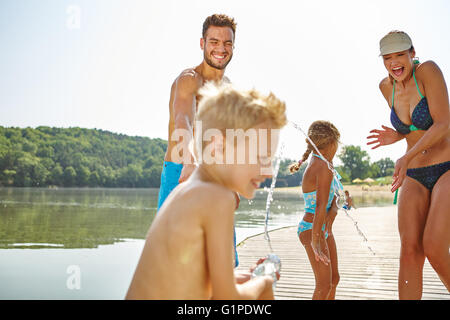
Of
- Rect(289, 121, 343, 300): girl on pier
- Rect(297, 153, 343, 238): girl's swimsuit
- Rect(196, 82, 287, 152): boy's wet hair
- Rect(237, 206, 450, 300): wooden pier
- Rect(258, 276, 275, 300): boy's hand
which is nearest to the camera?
Rect(196, 82, 287, 152): boy's wet hair

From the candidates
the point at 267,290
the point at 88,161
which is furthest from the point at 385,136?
the point at 88,161

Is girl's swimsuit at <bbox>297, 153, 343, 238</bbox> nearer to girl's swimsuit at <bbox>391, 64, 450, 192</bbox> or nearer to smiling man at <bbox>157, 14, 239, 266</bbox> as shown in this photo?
girl's swimsuit at <bbox>391, 64, 450, 192</bbox>

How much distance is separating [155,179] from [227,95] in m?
90.7

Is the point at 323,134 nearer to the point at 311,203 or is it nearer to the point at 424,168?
the point at 311,203

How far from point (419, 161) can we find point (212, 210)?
2.41 meters

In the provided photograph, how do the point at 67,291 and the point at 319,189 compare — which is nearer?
the point at 319,189

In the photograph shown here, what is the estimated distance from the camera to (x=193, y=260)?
4.78ft

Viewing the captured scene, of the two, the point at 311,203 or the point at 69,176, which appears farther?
the point at 69,176

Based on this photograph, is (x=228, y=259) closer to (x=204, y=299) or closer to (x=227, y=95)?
(x=204, y=299)

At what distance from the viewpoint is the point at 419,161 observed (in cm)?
330

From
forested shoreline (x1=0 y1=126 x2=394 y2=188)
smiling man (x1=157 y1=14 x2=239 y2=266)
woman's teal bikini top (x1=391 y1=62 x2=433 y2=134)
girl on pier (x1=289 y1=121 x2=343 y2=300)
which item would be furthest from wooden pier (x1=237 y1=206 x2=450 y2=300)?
forested shoreline (x1=0 y1=126 x2=394 y2=188)

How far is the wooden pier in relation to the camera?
16.1ft

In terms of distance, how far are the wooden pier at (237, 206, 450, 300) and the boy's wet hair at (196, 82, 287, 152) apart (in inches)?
137
